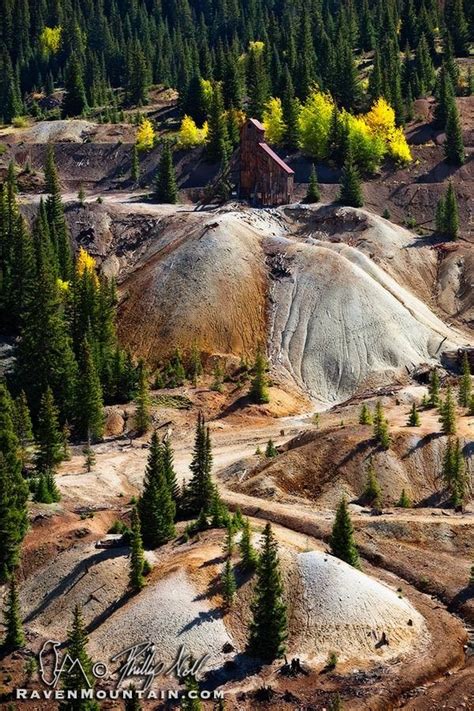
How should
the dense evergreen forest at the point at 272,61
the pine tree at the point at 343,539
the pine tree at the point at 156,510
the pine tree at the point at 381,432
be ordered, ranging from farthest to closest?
the dense evergreen forest at the point at 272,61, the pine tree at the point at 381,432, the pine tree at the point at 156,510, the pine tree at the point at 343,539

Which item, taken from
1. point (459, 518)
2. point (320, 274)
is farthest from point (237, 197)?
point (459, 518)

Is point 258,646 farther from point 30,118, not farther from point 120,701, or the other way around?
point 30,118

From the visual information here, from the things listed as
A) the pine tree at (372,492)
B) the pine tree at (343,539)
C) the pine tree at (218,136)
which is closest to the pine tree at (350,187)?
the pine tree at (218,136)

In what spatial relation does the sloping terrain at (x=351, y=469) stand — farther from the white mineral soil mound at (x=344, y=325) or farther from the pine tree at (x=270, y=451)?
the white mineral soil mound at (x=344, y=325)

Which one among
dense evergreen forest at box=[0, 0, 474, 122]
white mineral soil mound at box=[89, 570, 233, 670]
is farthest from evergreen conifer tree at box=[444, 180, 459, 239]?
white mineral soil mound at box=[89, 570, 233, 670]

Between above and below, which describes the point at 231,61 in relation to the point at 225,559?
above
